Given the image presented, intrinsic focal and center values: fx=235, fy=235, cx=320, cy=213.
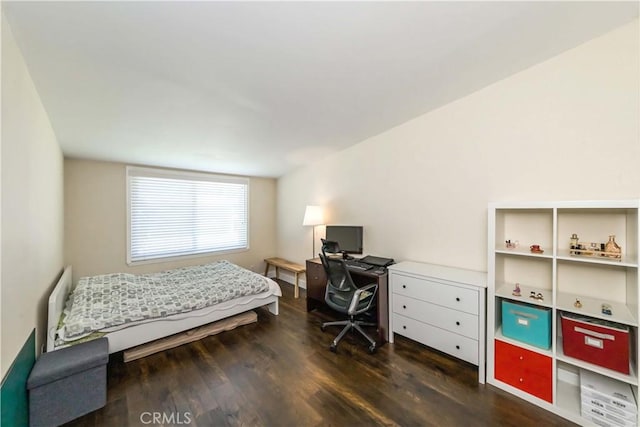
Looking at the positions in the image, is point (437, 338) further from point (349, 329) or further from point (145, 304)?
point (145, 304)

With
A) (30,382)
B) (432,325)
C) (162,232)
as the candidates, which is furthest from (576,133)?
(162,232)

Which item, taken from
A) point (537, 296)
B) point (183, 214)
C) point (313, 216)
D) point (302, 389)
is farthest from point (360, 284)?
point (183, 214)

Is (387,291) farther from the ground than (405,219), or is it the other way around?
(405,219)

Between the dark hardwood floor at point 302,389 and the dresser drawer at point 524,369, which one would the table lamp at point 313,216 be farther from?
the dresser drawer at point 524,369

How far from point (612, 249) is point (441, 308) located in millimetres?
1218

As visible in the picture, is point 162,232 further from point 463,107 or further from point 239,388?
point 463,107

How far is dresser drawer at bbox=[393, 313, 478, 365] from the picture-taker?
2025 millimetres

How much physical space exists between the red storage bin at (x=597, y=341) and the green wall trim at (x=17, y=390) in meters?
3.26

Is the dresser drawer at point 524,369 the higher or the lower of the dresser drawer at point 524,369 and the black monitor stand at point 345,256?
the lower

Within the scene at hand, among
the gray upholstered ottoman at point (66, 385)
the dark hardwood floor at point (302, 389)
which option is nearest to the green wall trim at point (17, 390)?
the gray upholstered ottoman at point (66, 385)

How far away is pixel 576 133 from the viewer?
180cm

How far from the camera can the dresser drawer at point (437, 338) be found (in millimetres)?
2025

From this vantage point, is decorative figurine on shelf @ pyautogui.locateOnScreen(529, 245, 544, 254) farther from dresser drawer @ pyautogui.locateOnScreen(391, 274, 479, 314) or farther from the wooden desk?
the wooden desk

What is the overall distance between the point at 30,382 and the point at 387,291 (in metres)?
2.77
